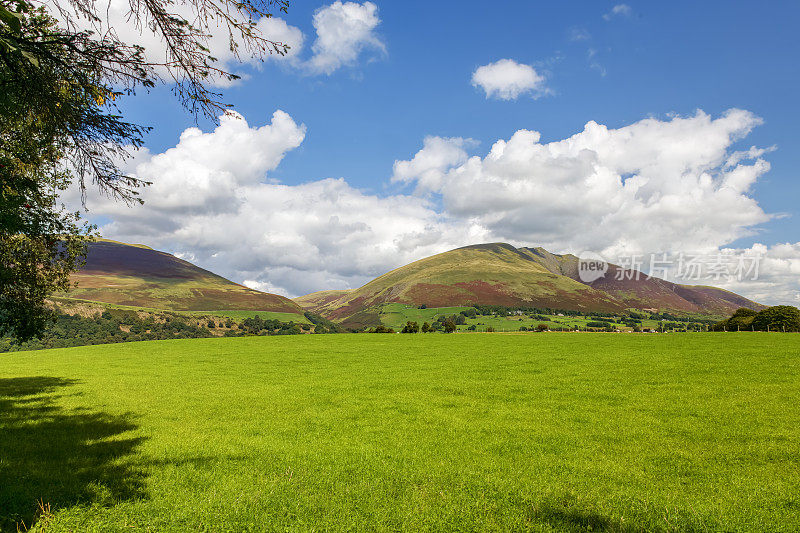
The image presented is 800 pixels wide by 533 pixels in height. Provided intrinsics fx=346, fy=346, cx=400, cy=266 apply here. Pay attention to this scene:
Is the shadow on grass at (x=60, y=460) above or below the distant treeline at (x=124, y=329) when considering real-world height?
above

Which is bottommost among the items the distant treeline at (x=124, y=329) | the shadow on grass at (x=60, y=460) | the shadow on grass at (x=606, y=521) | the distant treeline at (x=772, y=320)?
the distant treeline at (x=124, y=329)

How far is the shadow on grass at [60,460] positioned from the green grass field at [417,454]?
0.21ft

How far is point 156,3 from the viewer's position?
7039mm

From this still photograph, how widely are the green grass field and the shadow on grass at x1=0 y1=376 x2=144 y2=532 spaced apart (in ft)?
0.21

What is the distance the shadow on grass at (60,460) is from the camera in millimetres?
7316

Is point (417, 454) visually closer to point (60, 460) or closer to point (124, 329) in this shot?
point (60, 460)

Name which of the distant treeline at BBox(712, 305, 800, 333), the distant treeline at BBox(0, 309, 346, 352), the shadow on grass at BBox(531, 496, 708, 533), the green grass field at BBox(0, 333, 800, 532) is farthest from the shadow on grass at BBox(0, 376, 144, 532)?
the distant treeline at BBox(712, 305, 800, 333)

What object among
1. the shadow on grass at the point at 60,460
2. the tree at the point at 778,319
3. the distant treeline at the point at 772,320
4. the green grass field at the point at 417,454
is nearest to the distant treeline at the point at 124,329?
the shadow on grass at the point at 60,460

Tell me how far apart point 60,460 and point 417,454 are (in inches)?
394

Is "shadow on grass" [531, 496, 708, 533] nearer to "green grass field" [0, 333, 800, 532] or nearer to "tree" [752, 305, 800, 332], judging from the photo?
"green grass field" [0, 333, 800, 532]

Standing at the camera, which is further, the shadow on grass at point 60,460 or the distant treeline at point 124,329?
the distant treeline at point 124,329

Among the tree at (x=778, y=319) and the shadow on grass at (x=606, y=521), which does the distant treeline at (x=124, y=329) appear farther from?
the tree at (x=778, y=319)

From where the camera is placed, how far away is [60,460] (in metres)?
9.56

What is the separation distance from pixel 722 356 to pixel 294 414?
32.9 m
